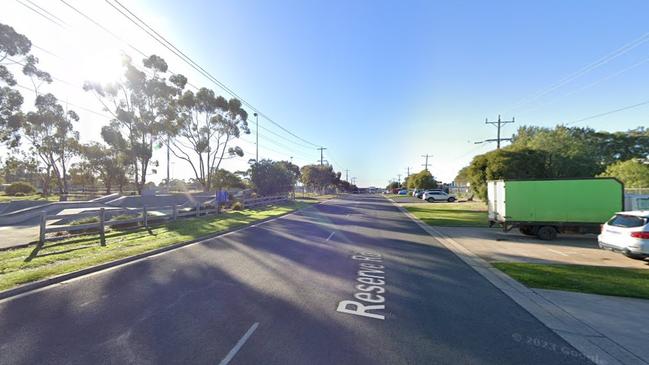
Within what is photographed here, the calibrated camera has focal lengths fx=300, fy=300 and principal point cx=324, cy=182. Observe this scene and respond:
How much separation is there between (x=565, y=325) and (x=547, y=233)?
435 inches

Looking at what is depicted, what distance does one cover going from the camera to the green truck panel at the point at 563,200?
13.1 metres

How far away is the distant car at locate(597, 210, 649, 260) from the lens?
8625 millimetres

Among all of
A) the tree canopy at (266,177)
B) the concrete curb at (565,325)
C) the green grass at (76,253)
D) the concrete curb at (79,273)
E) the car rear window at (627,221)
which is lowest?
the concrete curb at (565,325)

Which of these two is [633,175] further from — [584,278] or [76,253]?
[76,253]

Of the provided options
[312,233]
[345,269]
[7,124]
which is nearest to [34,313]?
[345,269]

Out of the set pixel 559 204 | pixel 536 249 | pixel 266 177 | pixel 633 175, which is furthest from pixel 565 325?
pixel 633 175

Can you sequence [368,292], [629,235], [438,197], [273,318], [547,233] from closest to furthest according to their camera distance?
[273,318] → [368,292] → [629,235] → [547,233] → [438,197]

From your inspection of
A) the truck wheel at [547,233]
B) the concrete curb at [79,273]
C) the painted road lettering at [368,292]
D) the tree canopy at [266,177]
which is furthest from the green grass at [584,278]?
the tree canopy at [266,177]

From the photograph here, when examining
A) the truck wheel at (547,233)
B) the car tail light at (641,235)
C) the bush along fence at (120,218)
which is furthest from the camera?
the truck wheel at (547,233)

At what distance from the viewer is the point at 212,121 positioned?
3812 centimetres

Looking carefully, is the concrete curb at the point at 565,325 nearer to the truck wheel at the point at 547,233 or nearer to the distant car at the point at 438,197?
the truck wheel at the point at 547,233

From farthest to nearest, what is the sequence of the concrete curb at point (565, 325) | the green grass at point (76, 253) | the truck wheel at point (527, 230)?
1. the truck wheel at point (527, 230)
2. the green grass at point (76, 253)
3. the concrete curb at point (565, 325)

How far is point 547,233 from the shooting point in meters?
13.7

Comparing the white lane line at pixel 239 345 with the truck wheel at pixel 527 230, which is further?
the truck wheel at pixel 527 230
